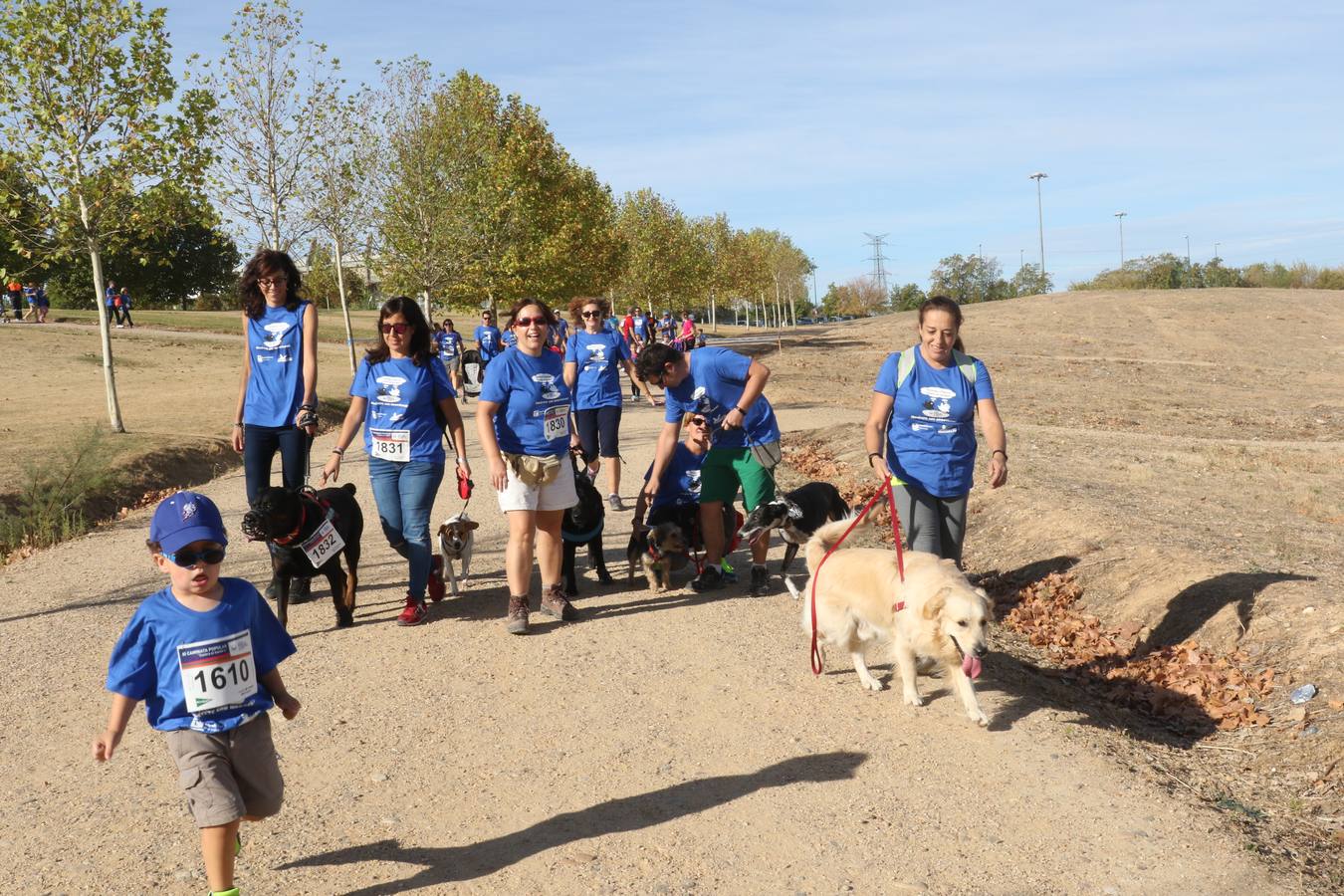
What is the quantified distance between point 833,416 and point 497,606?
12171 millimetres

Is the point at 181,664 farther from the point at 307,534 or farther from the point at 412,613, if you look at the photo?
the point at 412,613

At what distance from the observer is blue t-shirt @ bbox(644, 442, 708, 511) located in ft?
28.6

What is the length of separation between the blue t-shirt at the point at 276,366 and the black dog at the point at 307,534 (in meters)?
0.62

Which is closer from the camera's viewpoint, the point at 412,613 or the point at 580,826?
the point at 580,826

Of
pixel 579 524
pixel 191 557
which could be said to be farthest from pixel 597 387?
pixel 191 557

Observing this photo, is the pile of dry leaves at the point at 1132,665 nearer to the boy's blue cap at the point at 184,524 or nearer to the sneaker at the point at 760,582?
the sneaker at the point at 760,582

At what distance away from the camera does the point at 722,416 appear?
796cm

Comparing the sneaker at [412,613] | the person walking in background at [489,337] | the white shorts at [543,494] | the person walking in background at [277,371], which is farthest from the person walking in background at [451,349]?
the white shorts at [543,494]

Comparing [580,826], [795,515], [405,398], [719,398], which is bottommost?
[580,826]

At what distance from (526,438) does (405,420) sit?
818 mm

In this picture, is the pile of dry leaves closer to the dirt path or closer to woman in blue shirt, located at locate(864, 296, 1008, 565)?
the dirt path

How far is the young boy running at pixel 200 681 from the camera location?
3.64 m

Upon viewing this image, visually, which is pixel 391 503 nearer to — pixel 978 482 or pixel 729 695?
pixel 729 695

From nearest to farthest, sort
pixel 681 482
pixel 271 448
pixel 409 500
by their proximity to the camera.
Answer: pixel 409 500 → pixel 271 448 → pixel 681 482
